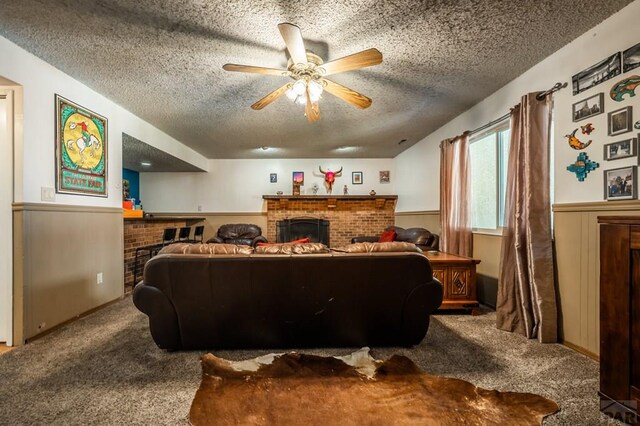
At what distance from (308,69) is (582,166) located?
2233mm

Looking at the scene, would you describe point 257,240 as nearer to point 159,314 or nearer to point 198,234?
point 198,234

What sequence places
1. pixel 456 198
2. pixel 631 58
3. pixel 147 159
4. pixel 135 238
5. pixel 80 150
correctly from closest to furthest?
1. pixel 631 58
2. pixel 80 150
3. pixel 456 198
4. pixel 135 238
5. pixel 147 159

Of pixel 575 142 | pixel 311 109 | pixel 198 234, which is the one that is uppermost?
pixel 311 109

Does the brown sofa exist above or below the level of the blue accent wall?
below

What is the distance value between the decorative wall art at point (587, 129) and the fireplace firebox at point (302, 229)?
475 centimetres

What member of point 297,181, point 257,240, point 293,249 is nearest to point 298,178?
point 297,181

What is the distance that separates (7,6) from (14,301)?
2158mm

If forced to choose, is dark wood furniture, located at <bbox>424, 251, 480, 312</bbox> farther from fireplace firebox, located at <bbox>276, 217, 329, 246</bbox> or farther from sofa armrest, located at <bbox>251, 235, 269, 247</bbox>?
fireplace firebox, located at <bbox>276, 217, 329, 246</bbox>

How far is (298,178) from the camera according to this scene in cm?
648

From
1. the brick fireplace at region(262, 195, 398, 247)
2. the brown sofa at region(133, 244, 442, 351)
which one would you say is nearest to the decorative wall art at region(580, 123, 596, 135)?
the brown sofa at region(133, 244, 442, 351)

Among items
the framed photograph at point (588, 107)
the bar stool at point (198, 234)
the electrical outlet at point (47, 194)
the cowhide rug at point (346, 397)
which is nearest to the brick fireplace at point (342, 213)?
the bar stool at point (198, 234)

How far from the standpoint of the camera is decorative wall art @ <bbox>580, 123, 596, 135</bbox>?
2.06 meters

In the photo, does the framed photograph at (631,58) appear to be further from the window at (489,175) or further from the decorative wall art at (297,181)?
the decorative wall art at (297,181)

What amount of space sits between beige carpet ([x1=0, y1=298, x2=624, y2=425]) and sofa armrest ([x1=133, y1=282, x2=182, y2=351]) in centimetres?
11
